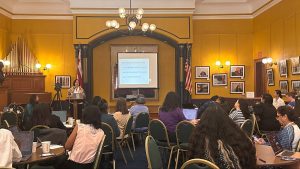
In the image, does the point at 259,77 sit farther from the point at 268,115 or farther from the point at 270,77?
the point at 268,115

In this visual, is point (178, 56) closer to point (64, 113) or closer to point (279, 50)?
point (279, 50)

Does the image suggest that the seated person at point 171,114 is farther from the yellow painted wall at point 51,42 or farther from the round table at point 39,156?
the yellow painted wall at point 51,42

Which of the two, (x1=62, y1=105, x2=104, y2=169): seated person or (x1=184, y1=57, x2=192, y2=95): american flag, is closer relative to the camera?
(x1=62, y1=105, x2=104, y2=169): seated person

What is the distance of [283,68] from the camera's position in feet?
41.3

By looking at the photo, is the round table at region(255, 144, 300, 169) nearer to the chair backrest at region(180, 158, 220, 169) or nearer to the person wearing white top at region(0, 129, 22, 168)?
the chair backrest at region(180, 158, 220, 169)

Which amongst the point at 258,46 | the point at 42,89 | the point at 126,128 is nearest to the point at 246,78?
the point at 258,46

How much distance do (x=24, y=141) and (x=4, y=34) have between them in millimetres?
11955

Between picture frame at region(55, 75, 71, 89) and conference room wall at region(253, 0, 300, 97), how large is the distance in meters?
7.83

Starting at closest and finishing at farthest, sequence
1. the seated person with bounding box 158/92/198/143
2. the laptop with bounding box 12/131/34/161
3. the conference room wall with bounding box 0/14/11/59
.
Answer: the laptop with bounding box 12/131/34/161 → the seated person with bounding box 158/92/198/143 → the conference room wall with bounding box 0/14/11/59

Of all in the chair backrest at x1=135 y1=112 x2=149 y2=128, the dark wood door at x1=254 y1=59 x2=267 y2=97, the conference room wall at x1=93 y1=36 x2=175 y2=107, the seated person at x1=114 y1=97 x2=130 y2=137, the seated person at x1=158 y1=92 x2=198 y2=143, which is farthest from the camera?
the conference room wall at x1=93 y1=36 x2=175 y2=107

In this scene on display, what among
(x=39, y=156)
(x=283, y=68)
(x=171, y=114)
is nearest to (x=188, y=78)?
(x=283, y=68)

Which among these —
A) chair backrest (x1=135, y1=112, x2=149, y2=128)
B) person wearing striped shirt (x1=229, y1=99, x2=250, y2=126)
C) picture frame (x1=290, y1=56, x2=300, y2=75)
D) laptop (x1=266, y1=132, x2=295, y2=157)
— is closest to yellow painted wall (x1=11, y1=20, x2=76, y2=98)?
chair backrest (x1=135, y1=112, x2=149, y2=128)

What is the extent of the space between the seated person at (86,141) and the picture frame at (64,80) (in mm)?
11324

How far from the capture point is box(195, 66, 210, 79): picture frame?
52.5ft
